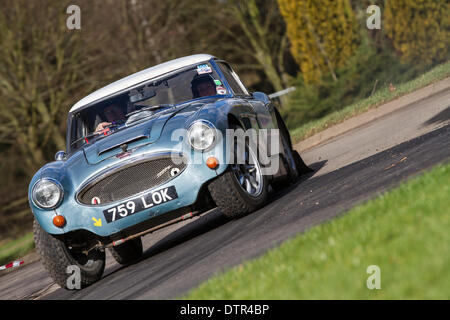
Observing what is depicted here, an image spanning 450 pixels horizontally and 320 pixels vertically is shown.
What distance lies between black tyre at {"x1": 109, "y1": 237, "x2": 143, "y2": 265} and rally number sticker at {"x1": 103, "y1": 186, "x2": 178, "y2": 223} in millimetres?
1519

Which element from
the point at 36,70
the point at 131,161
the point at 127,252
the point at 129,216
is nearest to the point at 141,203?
the point at 129,216

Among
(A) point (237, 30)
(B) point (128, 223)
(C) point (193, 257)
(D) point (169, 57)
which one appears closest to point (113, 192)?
(B) point (128, 223)

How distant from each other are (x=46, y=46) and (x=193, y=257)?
19.1 m

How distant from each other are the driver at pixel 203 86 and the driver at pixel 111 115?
849mm

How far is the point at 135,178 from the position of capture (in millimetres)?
7086

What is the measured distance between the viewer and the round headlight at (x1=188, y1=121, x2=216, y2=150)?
704 centimetres

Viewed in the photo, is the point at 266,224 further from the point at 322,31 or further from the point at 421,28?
the point at 322,31

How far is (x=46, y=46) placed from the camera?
962 inches

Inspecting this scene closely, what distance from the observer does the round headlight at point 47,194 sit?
7.16m

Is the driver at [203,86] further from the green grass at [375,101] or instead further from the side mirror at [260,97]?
the green grass at [375,101]
